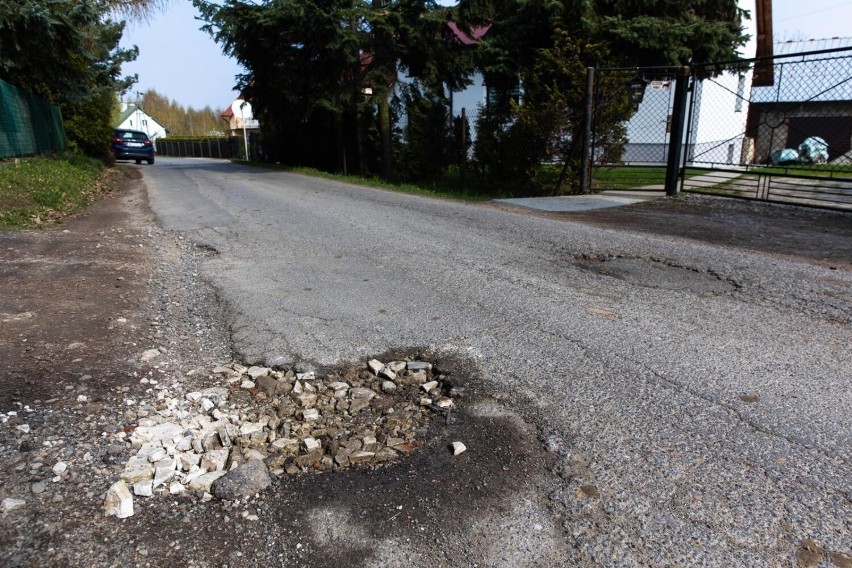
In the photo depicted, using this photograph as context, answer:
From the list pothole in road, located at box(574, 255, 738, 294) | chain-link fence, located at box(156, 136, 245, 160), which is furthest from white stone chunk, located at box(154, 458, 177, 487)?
chain-link fence, located at box(156, 136, 245, 160)

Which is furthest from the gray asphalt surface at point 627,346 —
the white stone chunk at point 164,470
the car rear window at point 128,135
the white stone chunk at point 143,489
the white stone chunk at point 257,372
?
the car rear window at point 128,135

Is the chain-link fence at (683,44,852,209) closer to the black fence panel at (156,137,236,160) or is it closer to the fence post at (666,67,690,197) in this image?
the fence post at (666,67,690,197)

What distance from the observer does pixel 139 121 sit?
9381 centimetres

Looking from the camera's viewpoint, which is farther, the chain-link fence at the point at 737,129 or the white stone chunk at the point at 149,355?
the chain-link fence at the point at 737,129

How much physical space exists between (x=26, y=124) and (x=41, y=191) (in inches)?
239

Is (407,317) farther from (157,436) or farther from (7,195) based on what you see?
(7,195)

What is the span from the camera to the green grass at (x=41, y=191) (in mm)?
8305

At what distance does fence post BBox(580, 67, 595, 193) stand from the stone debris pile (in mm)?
9152

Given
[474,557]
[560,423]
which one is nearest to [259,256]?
[560,423]

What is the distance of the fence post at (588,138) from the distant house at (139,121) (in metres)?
80.7

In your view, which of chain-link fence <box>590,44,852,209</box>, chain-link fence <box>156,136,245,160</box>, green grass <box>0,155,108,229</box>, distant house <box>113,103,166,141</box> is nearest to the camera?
green grass <box>0,155,108,229</box>

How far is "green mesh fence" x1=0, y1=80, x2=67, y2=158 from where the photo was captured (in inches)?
503

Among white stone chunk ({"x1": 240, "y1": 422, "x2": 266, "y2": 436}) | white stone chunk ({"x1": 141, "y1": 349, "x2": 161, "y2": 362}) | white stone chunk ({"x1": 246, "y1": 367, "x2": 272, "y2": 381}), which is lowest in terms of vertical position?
white stone chunk ({"x1": 240, "y1": 422, "x2": 266, "y2": 436})

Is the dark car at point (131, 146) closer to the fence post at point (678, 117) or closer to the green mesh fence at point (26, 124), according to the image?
the green mesh fence at point (26, 124)
